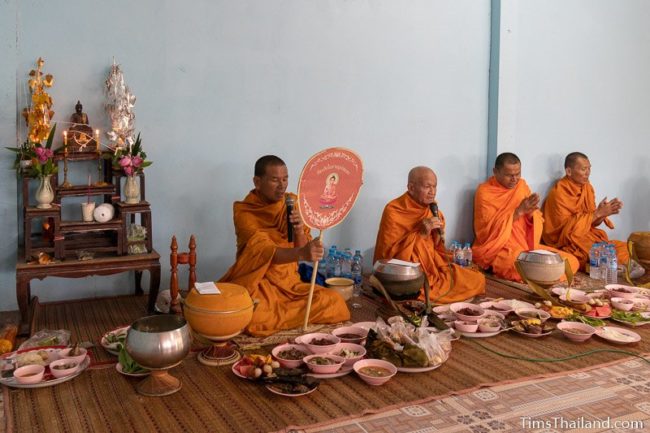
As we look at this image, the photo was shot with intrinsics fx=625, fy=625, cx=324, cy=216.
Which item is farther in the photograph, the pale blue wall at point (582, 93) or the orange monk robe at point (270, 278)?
the pale blue wall at point (582, 93)

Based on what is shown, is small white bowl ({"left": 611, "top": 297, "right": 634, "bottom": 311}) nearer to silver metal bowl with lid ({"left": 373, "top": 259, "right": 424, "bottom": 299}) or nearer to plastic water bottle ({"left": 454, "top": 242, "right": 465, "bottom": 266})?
silver metal bowl with lid ({"left": 373, "top": 259, "right": 424, "bottom": 299})

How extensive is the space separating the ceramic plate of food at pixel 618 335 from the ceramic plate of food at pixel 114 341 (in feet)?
11.4

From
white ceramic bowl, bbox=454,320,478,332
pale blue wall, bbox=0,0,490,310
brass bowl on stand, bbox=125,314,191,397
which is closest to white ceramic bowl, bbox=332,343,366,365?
white ceramic bowl, bbox=454,320,478,332

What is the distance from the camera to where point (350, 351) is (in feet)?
13.9

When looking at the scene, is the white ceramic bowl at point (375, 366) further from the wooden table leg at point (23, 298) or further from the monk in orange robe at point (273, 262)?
the wooden table leg at point (23, 298)

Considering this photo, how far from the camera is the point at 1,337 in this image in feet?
14.6

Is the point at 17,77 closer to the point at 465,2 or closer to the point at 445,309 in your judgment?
the point at 445,309

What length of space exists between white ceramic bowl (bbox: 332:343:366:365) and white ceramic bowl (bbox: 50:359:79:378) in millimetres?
1651

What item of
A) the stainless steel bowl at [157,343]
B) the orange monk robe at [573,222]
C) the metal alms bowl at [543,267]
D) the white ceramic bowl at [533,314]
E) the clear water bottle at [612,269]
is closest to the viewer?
the stainless steel bowl at [157,343]

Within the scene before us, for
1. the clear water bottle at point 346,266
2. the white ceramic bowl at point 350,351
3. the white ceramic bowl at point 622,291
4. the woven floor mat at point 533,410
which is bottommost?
the woven floor mat at point 533,410

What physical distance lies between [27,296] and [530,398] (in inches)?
149

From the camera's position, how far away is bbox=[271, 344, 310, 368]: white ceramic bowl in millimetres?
4027

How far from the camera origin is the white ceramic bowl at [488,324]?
15.7ft

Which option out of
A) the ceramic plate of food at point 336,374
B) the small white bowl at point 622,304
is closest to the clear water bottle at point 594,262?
the small white bowl at point 622,304
